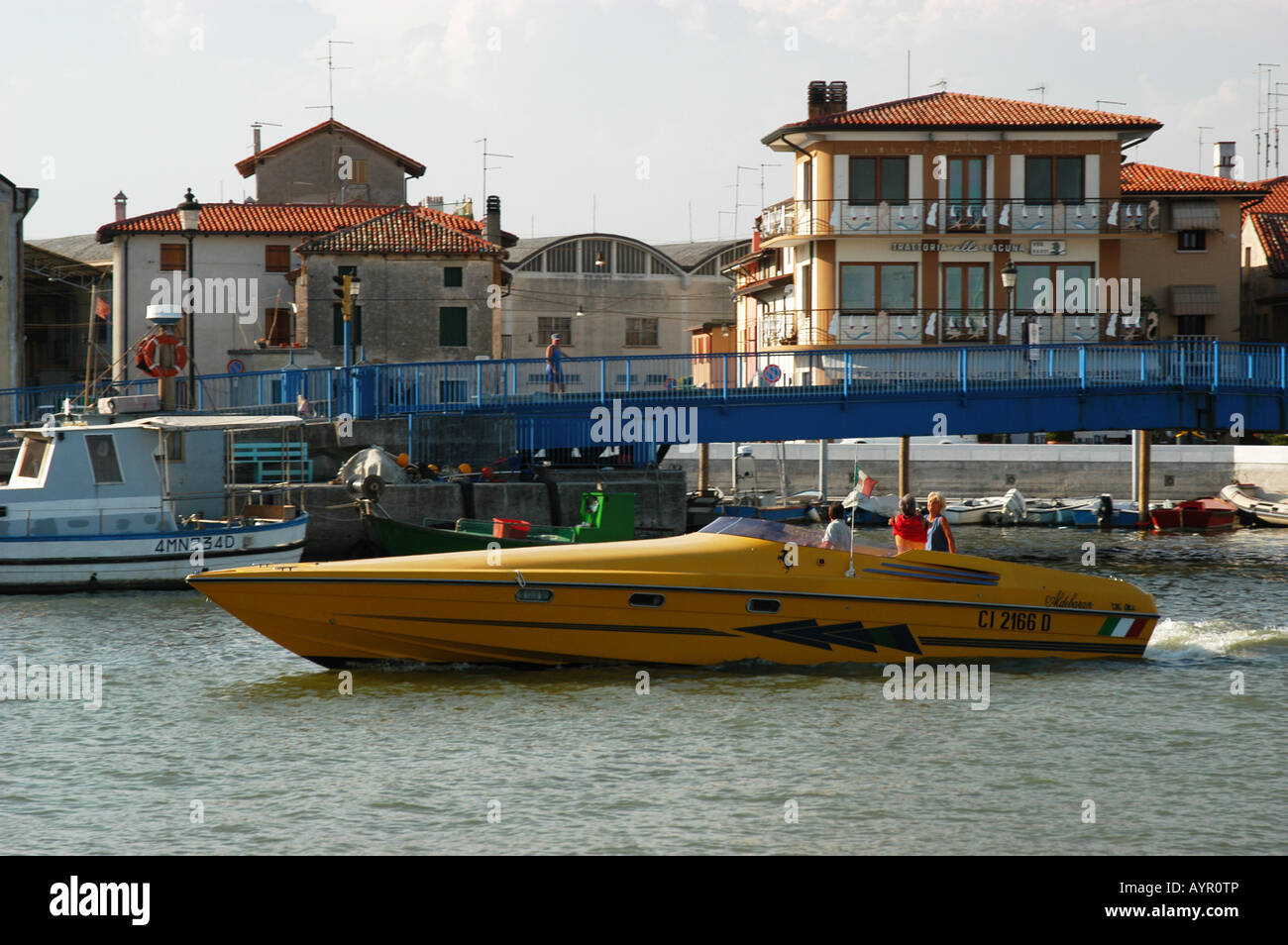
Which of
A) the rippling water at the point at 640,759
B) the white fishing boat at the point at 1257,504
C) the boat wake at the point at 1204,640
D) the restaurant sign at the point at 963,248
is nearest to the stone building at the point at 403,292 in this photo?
the restaurant sign at the point at 963,248

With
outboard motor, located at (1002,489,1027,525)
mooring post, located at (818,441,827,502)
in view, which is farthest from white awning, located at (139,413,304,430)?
outboard motor, located at (1002,489,1027,525)

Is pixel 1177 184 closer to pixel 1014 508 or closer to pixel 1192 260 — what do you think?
pixel 1192 260

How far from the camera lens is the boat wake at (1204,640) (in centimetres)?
1908

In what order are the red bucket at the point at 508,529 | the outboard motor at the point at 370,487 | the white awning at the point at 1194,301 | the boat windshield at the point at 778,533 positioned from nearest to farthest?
the boat windshield at the point at 778,533 → the red bucket at the point at 508,529 → the outboard motor at the point at 370,487 → the white awning at the point at 1194,301

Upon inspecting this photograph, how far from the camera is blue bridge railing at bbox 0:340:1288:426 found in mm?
31766

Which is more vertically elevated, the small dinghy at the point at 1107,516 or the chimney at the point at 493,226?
the chimney at the point at 493,226

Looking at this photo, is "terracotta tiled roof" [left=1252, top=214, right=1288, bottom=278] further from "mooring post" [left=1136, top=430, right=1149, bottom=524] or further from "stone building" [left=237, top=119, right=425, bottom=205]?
"stone building" [left=237, top=119, right=425, bottom=205]

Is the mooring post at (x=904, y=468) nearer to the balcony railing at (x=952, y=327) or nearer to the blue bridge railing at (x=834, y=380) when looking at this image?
the blue bridge railing at (x=834, y=380)

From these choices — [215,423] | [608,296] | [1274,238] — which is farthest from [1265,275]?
[215,423]

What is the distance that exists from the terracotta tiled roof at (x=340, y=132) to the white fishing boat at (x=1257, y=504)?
36735 mm

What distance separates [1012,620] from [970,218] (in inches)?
1293

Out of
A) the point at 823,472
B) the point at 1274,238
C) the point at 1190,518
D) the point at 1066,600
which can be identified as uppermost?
the point at 1274,238

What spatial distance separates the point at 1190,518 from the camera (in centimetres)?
4009
